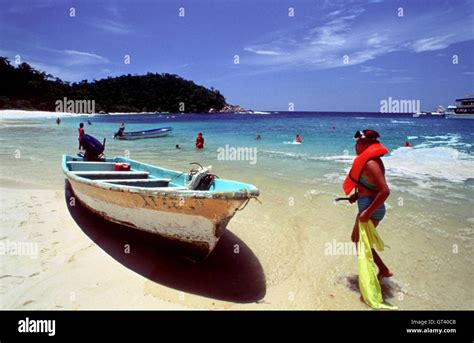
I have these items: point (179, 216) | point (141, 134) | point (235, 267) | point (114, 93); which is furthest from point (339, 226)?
point (114, 93)

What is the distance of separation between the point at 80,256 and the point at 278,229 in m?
3.69

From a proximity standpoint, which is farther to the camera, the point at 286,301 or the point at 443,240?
the point at 443,240

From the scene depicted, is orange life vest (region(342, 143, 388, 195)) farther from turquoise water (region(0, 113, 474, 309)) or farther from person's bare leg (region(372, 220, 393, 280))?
turquoise water (region(0, 113, 474, 309))

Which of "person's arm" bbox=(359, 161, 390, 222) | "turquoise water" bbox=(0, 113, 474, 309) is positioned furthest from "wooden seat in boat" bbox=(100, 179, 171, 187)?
"person's arm" bbox=(359, 161, 390, 222)

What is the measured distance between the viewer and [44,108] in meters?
72.1

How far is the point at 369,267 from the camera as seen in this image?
12.7ft

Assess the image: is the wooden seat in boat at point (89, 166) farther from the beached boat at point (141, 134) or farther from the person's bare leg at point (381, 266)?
the beached boat at point (141, 134)

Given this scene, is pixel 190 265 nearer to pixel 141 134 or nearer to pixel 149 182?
pixel 149 182

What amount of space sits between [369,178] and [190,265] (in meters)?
2.90

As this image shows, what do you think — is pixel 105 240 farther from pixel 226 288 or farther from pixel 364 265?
pixel 364 265

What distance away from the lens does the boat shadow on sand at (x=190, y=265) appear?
4.36 metres

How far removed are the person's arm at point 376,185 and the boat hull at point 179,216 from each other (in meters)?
1.55

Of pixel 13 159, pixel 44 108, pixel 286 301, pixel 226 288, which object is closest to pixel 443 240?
pixel 286 301

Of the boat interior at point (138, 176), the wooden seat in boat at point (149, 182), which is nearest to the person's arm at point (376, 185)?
the boat interior at point (138, 176)
